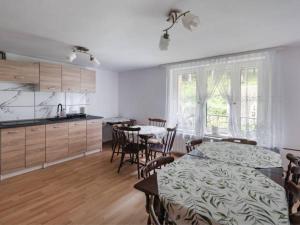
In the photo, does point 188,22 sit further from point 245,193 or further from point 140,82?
point 140,82

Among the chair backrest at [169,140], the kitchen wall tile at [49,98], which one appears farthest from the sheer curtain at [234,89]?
the kitchen wall tile at [49,98]

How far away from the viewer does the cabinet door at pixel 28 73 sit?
10.4ft

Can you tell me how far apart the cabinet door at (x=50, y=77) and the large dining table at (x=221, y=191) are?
3.15 meters

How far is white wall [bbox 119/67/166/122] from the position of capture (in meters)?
4.52

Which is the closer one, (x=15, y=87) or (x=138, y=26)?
(x=138, y=26)

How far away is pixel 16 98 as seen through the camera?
137 inches

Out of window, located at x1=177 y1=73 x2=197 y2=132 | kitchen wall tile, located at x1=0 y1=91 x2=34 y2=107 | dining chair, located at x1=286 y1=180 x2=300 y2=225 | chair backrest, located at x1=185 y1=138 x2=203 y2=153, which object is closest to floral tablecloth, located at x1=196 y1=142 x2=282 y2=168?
chair backrest, located at x1=185 y1=138 x2=203 y2=153

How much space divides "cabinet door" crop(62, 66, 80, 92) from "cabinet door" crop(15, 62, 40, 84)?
0.50 metres

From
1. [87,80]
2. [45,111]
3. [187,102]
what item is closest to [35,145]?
[45,111]

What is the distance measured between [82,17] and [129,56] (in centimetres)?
164

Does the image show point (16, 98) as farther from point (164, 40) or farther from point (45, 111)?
point (164, 40)

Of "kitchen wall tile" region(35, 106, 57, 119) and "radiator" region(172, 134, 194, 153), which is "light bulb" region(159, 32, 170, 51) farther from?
"kitchen wall tile" region(35, 106, 57, 119)

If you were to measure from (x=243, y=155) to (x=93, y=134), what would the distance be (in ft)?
10.7

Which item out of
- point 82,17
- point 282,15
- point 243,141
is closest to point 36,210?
point 82,17
